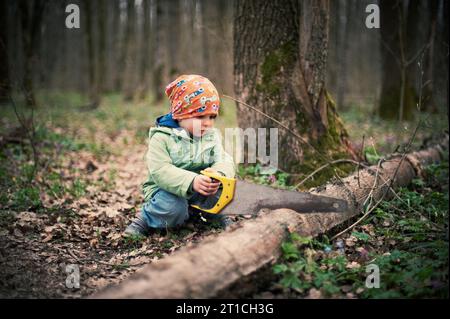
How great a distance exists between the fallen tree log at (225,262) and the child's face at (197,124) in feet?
3.32

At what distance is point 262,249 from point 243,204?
780 millimetres

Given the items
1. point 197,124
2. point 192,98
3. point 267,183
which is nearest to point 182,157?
point 197,124

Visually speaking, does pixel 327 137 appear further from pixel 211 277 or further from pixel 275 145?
pixel 211 277

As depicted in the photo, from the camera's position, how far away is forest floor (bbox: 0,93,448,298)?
2773mm

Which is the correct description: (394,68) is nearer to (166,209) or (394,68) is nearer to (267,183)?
(267,183)

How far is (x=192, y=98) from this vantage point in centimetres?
354

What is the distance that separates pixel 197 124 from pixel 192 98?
0.26 metres

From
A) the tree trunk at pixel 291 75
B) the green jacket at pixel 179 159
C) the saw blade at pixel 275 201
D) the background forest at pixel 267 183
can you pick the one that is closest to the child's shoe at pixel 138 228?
the background forest at pixel 267 183

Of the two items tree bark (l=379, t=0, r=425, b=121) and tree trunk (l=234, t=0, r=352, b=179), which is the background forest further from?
tree bark (l=379, t=0, r=425, b=121)

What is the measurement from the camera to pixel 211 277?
2373 mm

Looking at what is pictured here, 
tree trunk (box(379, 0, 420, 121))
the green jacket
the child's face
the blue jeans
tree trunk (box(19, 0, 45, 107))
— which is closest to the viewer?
the green jacket

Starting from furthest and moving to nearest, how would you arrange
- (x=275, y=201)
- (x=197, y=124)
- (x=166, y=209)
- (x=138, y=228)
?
(x=138, y=228) → (x=166, y=209) → (x=197, y=124) → (x=275, y=201)

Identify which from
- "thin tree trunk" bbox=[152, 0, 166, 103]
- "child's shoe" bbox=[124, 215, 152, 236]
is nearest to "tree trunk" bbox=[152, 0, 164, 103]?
"thin tree trunk" bbox=[152, 0, 166, 103]
